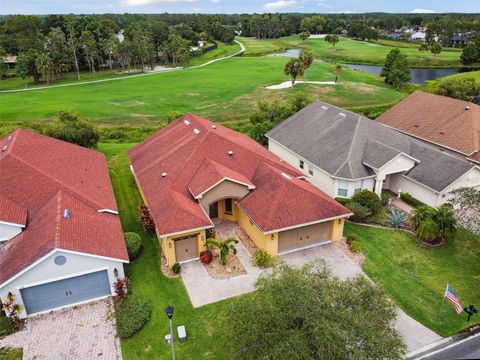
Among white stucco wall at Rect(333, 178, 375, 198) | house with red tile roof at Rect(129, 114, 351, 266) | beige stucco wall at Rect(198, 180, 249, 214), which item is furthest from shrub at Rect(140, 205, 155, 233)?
white stucco wall at Rect(333, 178, 375, 198)

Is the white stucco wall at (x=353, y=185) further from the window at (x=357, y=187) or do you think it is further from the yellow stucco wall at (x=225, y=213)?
the yellow stucco wall at (x=225, y=213)

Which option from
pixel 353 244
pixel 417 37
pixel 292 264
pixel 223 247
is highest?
pixel 417 37

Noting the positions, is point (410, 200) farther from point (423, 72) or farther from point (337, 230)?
point (423, 72)

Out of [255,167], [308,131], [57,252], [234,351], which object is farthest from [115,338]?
[308,131]

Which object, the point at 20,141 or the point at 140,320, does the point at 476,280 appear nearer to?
the point at 140,320

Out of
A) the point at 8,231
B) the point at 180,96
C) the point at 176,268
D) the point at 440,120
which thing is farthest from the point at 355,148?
the point at 180,96

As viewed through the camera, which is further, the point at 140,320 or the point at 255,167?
the point at 255,167
